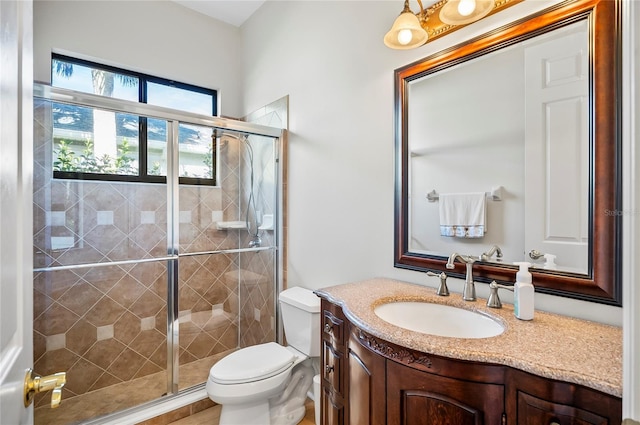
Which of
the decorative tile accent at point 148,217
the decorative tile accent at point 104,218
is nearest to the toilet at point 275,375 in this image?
the decorative tile accent at point 148,217

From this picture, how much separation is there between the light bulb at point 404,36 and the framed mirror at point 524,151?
0.16 metres

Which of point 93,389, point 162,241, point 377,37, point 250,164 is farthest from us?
point 250,164

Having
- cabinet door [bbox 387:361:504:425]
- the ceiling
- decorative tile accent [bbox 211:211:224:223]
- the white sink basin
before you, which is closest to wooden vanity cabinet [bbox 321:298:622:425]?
cabinet door [bbox 387:361:504:425]

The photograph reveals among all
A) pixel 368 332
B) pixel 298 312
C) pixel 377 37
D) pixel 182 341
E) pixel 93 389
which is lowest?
pixel 93 389

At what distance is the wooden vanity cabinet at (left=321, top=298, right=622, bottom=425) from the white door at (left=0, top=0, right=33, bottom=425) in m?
0.87

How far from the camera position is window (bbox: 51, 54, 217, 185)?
2.06 m

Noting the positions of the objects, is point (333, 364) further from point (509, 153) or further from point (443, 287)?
point (509, 153)

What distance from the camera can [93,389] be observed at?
2.19m

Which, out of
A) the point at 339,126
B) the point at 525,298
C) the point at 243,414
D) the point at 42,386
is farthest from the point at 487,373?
the point at 339,126

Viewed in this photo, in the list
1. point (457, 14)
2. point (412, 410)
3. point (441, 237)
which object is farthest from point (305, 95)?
point (412, 410)

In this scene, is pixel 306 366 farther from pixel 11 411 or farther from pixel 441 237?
pixel 11 411

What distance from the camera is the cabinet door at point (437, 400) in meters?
0.80

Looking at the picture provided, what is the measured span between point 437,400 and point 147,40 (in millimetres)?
3023

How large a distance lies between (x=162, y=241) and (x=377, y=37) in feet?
6.54
